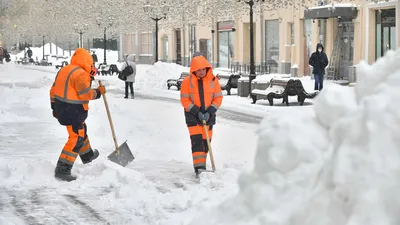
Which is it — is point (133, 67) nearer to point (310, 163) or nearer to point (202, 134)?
point (202, 134)

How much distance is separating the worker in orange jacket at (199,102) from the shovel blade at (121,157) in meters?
1.27

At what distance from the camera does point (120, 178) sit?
8617mm

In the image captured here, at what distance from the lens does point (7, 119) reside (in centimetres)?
1673

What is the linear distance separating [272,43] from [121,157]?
3242cm

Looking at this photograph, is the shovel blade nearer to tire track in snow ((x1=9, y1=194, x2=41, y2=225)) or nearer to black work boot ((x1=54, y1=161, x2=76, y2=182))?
black work boot ((x1=54, y1=161, x2=76, y2=182))

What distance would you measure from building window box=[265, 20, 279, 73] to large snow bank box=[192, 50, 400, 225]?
36.6 meters

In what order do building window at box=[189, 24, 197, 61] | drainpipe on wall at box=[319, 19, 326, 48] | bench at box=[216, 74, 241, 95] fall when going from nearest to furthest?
bench at box=[216, 74, 241, 95] → drainpipe on wall at box=[319, 19, 326, 48] → building window at box=[189, 24, 197, 61]

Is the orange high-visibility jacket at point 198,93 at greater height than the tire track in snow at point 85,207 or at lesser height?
greater

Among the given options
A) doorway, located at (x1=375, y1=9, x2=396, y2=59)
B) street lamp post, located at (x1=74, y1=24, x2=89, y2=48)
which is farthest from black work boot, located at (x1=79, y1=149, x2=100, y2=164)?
street lamp post, located at (x1=74, y1=24, x2=89, y2=48)

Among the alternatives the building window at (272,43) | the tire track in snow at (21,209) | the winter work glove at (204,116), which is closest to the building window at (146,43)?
the building window at (272,43)

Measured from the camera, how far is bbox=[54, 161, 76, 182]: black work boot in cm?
877

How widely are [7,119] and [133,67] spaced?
742cm

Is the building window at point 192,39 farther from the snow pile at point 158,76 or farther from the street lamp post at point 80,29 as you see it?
the snow pile at point 158,76

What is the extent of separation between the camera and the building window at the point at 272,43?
1614 inches
